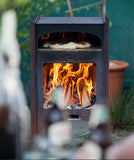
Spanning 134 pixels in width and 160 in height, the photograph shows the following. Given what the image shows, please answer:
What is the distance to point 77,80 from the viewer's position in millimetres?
3104

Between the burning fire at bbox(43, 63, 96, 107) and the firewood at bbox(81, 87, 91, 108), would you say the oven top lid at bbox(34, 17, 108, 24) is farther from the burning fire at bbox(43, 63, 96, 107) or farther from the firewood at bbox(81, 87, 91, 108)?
the firewood at bbox(81, 87, 91, 108)

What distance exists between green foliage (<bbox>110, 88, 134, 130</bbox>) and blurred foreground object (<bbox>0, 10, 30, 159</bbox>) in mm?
2129

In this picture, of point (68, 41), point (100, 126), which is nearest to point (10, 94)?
point (100, 126)

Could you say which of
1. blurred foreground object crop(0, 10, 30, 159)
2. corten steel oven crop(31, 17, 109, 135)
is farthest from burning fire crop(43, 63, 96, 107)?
blurred foreground object crop(0, 10, 30, 159)

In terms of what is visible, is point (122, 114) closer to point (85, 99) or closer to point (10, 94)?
point (85, 99)

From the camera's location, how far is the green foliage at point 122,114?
3.59 metres

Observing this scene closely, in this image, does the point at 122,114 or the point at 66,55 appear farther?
the point at 122,114

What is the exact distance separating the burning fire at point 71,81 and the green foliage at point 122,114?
532mm

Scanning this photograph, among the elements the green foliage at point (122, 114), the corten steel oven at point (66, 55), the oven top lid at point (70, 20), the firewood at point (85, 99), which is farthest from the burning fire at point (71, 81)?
the green foliage at point (122, 114)

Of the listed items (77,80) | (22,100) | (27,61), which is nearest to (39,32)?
(77,80)

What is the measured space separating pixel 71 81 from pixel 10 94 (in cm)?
167

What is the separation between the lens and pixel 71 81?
3131mm

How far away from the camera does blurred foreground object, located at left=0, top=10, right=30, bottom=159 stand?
145 cm

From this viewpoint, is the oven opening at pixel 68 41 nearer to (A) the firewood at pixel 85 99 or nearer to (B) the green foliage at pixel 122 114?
(A) the firewood at pixel 85 99
